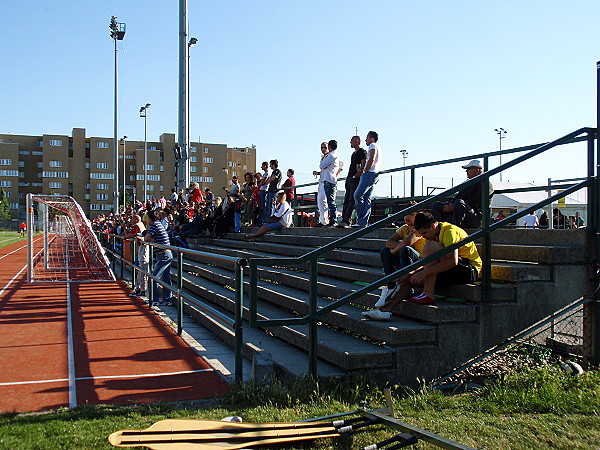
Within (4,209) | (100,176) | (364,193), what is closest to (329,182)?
(364,193)

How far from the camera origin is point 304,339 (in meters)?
6.29

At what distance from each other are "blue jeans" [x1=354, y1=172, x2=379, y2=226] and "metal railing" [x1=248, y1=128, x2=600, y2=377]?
4.26m

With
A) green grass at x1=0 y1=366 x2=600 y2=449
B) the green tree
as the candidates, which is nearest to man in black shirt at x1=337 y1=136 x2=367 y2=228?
green grass at x1=0 y1=366 x2=600 y2=449

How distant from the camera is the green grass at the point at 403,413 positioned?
4133 millimetres

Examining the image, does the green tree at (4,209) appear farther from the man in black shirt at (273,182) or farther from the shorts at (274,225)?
the shorts at (274,225)

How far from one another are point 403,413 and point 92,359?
402cm

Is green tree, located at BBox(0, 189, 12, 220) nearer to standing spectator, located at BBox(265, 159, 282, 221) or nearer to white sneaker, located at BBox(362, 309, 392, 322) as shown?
standing spectator, located at BBox(265, 159, 282, 221)

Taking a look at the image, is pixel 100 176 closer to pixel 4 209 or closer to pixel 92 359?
pixel 4 209

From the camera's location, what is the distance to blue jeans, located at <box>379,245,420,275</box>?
638 cm

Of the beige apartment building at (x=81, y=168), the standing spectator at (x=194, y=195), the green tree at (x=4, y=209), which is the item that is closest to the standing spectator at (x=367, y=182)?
the standing spectator at (x=194, y=195)

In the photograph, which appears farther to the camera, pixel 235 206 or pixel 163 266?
pixel 235 206

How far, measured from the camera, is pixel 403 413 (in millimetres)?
4738

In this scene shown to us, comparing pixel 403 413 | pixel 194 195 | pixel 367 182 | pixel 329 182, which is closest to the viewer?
pixel 403 413

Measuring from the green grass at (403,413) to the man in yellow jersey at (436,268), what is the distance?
1.01 meters
